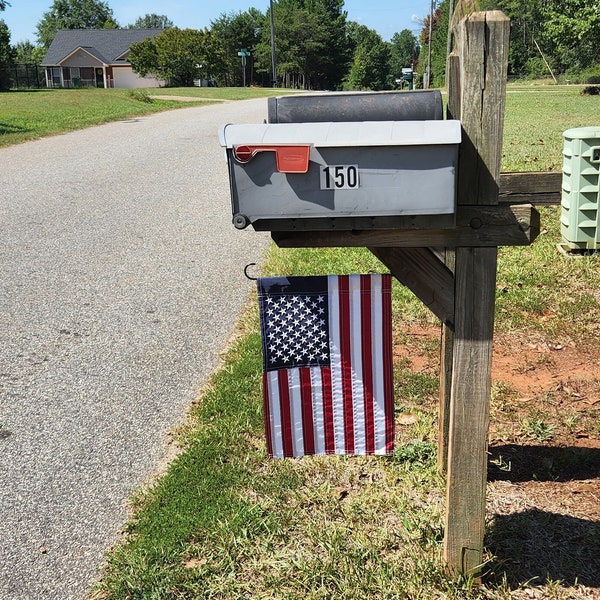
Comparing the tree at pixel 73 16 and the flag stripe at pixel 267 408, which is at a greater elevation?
the tree at pixel 73 16

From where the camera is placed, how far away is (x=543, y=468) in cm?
346

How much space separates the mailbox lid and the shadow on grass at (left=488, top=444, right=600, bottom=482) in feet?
5.99

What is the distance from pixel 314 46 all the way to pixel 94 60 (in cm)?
2451

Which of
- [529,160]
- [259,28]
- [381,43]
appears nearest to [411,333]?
[529,160]

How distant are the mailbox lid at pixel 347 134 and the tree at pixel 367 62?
3196 inches

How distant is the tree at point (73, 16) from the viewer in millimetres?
109625

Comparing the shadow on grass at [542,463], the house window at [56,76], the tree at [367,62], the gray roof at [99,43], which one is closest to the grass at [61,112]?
the shadow on grass at [542,463]

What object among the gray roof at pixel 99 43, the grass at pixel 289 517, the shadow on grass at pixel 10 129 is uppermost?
the gray roof at pixel 99 43

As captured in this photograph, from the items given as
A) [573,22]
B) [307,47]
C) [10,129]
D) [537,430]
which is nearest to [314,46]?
[307,47]

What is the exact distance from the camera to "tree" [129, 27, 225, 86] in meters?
54.5

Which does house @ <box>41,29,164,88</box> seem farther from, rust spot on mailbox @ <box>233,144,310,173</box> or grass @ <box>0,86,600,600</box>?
rust spot on mailbox @ <box>233,144,310,173</box>

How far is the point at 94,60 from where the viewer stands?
226 feet

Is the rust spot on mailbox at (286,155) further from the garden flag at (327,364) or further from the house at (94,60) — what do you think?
the house at (94,60)

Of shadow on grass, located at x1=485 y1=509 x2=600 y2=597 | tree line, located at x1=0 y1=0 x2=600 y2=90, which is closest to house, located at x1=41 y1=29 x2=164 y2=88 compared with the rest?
tree line, located at x1=0 y1=0 x2=600 y2=90
